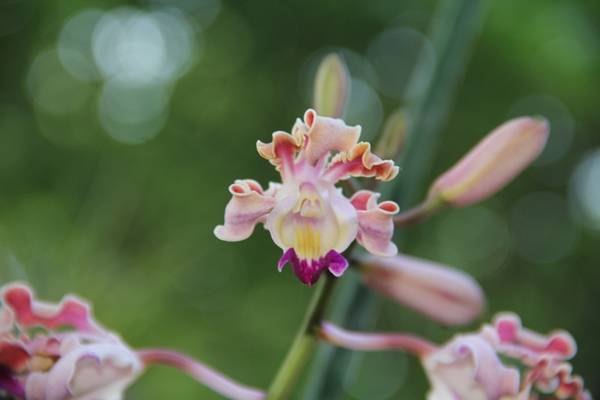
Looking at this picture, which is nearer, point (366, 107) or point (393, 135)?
point (393, 135)

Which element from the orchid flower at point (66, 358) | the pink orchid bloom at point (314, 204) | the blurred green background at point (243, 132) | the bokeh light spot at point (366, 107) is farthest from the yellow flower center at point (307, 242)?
the bokeh light spot at point (366, 107)

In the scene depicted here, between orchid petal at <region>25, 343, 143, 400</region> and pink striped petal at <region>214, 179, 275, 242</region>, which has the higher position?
pink striped petal at <region>214, 179, 275, 242</region>

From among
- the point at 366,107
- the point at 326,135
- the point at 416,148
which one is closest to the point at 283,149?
the point at 326,135

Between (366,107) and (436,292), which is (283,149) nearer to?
(436,292)

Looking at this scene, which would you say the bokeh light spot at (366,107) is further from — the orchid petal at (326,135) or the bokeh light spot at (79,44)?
the orchid petal at (326,135)

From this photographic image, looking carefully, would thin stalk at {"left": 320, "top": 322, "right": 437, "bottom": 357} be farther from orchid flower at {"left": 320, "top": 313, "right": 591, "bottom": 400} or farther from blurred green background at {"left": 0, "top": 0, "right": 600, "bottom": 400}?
blurred green background at {"left": 0, "top": 0, "right": 600, "bottom": 400}

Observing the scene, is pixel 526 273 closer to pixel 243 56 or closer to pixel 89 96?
pixel 243 56

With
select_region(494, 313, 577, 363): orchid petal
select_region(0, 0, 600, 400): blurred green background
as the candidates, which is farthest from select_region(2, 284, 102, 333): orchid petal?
select_region(0, 0, 600, 400): blurred green background
